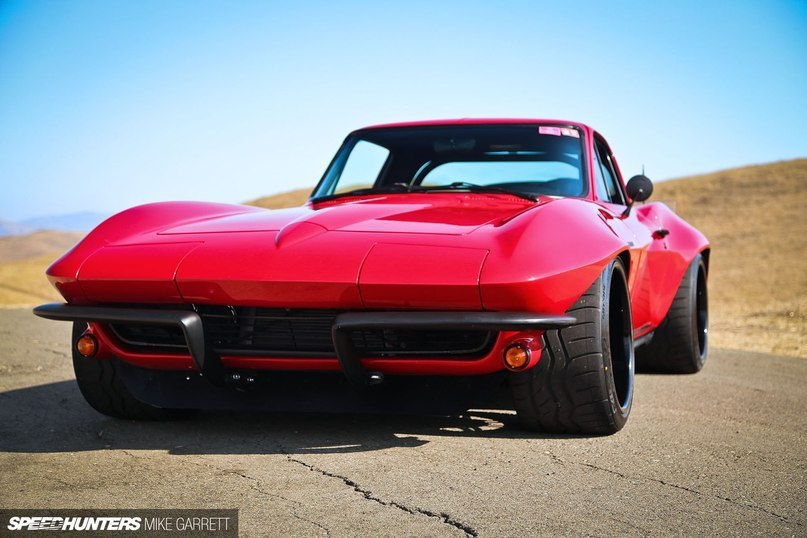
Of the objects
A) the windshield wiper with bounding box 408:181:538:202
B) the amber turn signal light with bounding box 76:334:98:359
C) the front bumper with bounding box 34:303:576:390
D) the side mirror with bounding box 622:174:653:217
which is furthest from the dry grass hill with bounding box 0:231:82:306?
the front bumper with bounding box 34:303:576:390

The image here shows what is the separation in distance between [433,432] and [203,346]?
0.96 metres

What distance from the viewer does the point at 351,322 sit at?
3057mm

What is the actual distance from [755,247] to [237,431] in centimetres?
2181

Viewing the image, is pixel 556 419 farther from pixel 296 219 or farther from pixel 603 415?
pixel 296 219

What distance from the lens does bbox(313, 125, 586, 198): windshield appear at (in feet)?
15.6

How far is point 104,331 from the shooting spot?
3.57m

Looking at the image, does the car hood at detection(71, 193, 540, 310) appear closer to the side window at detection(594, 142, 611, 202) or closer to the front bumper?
the front bumper

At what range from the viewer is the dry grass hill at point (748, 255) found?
10.8 meters

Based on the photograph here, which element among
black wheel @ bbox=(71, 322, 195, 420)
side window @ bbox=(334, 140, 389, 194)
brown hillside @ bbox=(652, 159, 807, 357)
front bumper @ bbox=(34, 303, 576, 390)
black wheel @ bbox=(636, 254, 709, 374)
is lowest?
brown hillside @ bbox=(652, 159, 807, 357)

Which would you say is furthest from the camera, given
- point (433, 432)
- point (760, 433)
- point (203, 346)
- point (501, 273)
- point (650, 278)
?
point (650, 278)

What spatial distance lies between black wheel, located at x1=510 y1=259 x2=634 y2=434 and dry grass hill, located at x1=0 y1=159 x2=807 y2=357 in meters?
3.31

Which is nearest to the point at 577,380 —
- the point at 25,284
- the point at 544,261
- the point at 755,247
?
the point at 544,261

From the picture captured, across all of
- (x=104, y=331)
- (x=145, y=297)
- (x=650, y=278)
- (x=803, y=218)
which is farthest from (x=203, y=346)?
(x=803, y=218)

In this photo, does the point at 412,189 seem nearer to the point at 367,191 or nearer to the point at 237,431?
the point at 367,191
